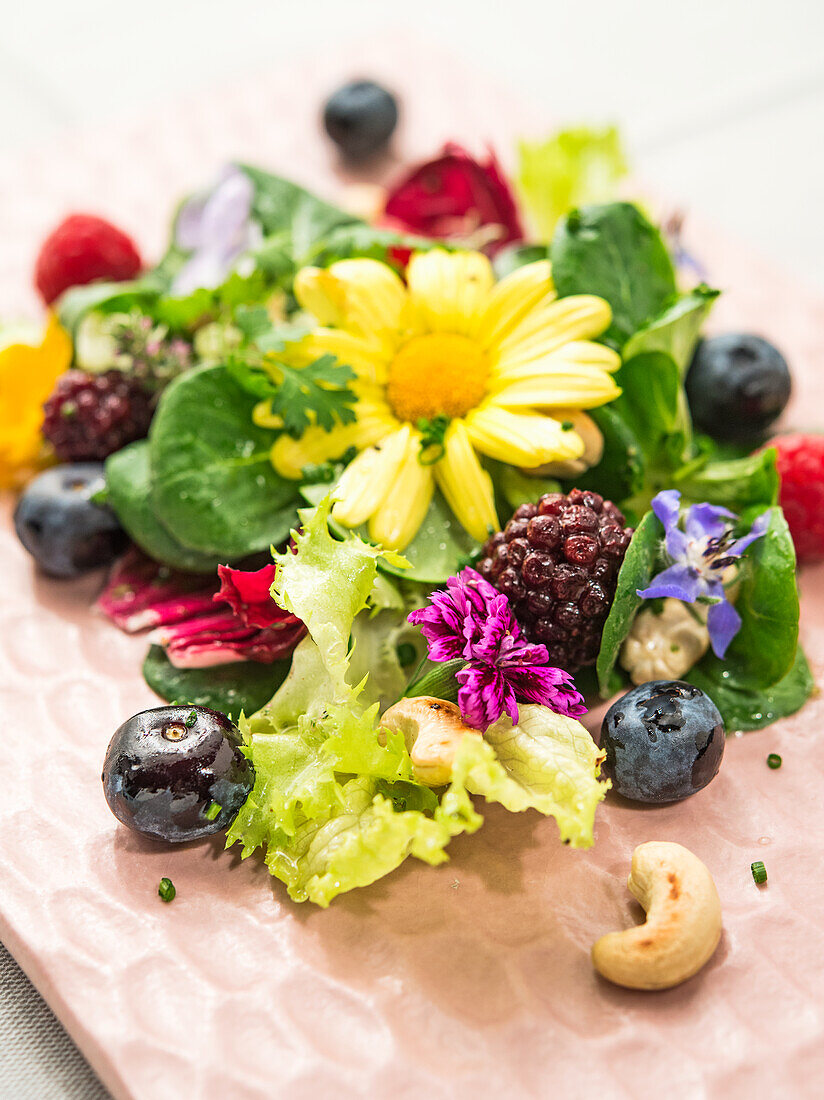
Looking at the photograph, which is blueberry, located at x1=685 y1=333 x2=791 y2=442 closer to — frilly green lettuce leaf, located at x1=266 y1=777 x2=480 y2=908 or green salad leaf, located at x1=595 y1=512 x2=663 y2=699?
green salad leaf, located at x1=595 y1=512 x2=663 y2=699

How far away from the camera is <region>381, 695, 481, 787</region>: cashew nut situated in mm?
1280

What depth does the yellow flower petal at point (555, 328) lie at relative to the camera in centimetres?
162

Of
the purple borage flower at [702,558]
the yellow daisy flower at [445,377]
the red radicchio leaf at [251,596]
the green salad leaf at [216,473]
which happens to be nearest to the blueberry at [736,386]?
the yellow daisy flower at [445,377]

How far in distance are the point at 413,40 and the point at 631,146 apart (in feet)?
2.54

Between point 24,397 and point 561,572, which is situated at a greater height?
point 24,397

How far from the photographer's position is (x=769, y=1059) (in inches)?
45.6

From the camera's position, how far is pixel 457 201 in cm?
228

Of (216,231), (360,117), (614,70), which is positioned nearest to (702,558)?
Result: (216,231)

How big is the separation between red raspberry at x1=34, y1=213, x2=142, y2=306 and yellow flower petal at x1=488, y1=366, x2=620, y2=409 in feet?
3.43

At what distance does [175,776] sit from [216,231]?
1238 millimetres

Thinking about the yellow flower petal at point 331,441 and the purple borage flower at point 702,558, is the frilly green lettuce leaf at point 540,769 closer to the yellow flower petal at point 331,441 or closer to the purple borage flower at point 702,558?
the purple borage flower at point 702,558

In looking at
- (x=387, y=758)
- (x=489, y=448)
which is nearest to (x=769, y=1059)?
(x=387, y=758)

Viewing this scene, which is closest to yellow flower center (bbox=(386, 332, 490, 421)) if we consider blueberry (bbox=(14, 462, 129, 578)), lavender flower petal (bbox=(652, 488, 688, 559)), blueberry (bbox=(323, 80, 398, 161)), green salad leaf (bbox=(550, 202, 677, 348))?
green salad leaf (bbox=(550, 202, 677, 348))

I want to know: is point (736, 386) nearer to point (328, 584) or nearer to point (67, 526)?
point (328, 584)
